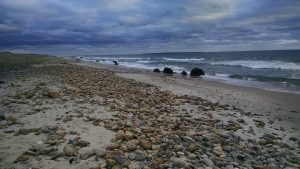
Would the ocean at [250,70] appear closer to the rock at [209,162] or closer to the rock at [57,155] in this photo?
the rock at [209,162]

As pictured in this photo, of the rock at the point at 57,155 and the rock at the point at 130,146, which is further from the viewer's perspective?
the rock at the point at 130,146

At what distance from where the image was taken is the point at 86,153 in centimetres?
509

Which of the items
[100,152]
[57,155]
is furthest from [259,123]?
[57,155]

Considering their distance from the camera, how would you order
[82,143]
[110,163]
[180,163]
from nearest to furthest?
[110,163], [180,163], [82,143]

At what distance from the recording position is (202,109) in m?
10.1

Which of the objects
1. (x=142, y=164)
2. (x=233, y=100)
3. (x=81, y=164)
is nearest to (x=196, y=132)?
(x=142, y=164)

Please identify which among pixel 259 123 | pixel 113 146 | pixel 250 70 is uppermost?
pixel 250 70

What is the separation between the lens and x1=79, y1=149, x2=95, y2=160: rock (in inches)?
195

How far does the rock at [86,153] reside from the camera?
4950 mm

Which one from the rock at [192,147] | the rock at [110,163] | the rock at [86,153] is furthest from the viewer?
the rock at [192,147]

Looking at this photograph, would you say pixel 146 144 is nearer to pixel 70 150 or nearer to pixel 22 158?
pixel 70 150

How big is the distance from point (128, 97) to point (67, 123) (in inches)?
181

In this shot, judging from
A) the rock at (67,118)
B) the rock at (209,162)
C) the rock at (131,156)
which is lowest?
the rock at (209,162)

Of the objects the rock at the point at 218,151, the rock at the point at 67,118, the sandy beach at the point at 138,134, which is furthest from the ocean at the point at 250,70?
the rock at the point at 67,118
